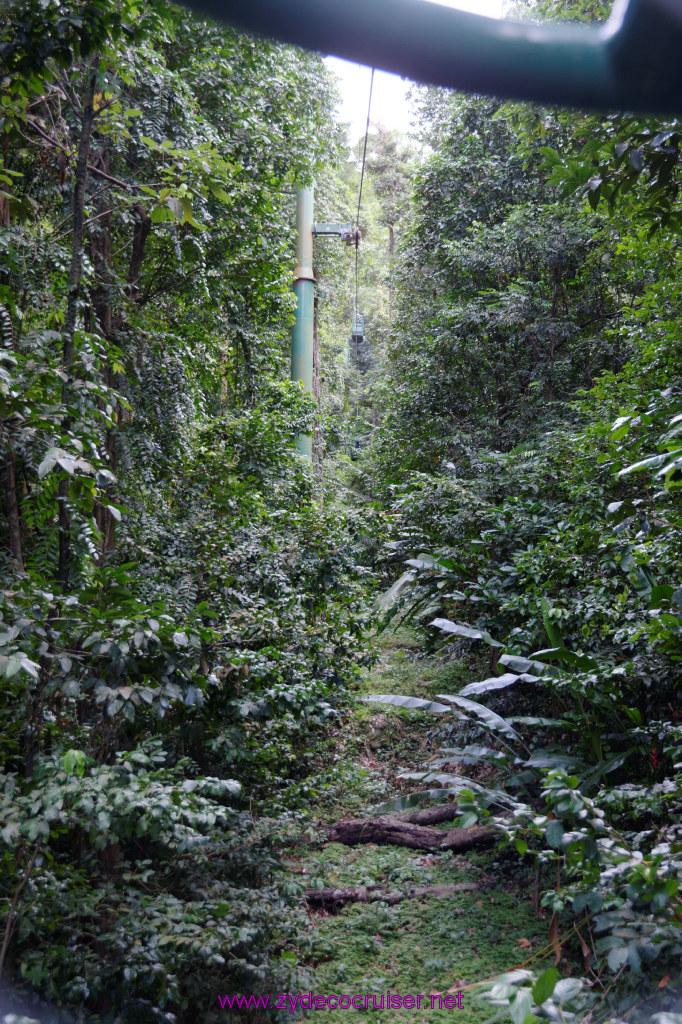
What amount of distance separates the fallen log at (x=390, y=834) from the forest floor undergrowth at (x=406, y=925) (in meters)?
0.08

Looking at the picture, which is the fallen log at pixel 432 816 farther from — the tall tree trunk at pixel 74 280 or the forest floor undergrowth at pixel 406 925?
the tall tree trunk at pixel 74 280

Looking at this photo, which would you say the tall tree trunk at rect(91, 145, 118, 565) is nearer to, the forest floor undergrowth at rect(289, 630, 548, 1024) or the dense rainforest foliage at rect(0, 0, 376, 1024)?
the dense rainforest foliage at rect(0, 0, 376, 1024)

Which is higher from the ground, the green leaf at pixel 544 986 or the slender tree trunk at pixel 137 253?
the slender tree trunk at pixel 137 253

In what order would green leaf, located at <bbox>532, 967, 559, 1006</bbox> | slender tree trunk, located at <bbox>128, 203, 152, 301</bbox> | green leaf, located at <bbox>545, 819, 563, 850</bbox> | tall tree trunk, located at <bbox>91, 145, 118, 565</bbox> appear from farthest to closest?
slender tree trunk, located at <bbox>128, 203, 152, 301</bbox>
tall tree trunk, located at <bbox>91, 145, 118, 565</bbox>
green leaf, located at <bbox>545, 819, 563, 850</bbox>
green leaf, located at <bbox>532, 967, 559, 1006</bbox>

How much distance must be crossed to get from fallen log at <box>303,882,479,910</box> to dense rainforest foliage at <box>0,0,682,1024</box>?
531 mm

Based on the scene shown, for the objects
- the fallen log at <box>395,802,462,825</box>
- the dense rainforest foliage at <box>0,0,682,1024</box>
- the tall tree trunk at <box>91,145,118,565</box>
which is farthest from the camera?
the fallen log at <box>395,802,462,825</box>

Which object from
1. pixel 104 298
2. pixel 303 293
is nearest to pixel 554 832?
pixel 104 298

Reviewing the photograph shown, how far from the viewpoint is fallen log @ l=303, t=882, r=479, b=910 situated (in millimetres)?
4387

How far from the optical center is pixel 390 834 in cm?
516

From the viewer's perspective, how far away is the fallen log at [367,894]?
14.4ft

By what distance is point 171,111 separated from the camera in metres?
5.03

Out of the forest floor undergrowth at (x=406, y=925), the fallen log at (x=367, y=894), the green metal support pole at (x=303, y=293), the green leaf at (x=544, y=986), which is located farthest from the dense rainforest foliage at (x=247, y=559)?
the green metal support pole at (x=303, y=293)

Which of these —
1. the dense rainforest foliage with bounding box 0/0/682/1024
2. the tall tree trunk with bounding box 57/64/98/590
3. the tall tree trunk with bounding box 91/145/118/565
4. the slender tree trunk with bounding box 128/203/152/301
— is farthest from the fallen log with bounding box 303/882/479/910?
the slender tree trunk with bounding box 128/203/152/301

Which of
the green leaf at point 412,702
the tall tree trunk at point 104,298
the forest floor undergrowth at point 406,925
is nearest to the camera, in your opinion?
the green leaf at point 412,702
